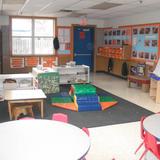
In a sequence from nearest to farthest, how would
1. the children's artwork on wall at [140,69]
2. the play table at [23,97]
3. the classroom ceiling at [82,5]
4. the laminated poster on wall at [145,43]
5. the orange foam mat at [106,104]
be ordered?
the play table at [23,97] < the orange foam mat at [106,104] < the classroom ceiling at [82,5] < the laminated poster on wall at [145,43] < the children's artwork on wall at [140,69]

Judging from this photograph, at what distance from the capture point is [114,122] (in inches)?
198

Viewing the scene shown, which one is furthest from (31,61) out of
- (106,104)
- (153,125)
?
(153,125)

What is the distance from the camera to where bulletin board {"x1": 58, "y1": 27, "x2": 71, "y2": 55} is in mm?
10688

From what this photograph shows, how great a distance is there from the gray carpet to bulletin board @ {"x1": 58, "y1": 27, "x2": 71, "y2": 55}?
4.78 m

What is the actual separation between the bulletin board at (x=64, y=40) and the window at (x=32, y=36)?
0.34m

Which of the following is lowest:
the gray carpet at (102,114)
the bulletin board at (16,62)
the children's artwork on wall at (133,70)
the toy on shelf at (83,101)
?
the gray carpet at (102,114)

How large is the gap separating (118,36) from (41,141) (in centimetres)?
841

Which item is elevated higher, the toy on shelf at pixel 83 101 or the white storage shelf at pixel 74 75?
the white storage shelf at pixel 74 75

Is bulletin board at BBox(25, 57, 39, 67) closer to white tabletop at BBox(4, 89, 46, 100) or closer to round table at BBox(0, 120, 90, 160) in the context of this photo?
white tabletop at BBox(4, 89, 46, 100)

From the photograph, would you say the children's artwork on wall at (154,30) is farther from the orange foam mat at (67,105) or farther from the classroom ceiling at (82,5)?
the orange foam mat at (67,105)

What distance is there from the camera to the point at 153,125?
2938mm

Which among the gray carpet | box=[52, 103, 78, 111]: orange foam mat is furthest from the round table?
box=[52, 103, 78, 111]: orange foam mat

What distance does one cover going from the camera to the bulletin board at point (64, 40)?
421 inches

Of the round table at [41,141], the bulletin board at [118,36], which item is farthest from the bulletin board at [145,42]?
the round table at [41,141]
